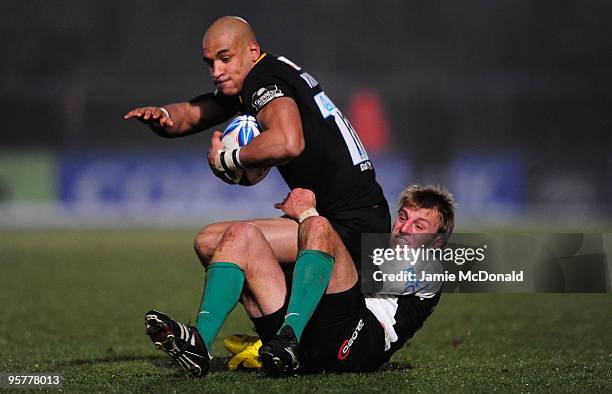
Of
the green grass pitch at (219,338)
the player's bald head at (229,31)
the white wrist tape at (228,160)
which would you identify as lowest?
the green grass pitch at (219,338)

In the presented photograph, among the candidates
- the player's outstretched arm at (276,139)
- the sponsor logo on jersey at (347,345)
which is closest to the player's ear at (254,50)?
the player's outstretched arm at (276,139)

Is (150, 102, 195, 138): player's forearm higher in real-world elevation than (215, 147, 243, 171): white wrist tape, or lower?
higher

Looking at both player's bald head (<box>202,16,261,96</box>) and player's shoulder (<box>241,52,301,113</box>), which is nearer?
player's shoulder (<box>241,52,301,113</box>)

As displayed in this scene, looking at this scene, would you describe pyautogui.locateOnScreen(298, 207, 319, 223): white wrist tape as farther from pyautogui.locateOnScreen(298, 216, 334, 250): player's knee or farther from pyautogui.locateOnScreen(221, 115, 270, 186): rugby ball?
pyautogui.locateOnScreen(221, 115, 270, 186): rugby ball

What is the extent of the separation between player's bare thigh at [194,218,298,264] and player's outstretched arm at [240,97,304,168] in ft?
1.04

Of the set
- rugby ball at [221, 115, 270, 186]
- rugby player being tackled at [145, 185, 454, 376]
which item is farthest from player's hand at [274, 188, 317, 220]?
rugby ball at [221, 115, 270, 186]

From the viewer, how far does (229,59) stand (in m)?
5.48

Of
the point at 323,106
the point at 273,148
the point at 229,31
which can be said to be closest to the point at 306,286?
the point at 273,148

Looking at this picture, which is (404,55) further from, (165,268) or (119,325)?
(119,325)

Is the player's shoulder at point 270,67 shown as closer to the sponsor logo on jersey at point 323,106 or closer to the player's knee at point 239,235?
the sponsor logo on jersey at point 323,106

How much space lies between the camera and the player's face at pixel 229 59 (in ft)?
17.9

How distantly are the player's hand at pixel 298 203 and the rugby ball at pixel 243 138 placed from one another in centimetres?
26

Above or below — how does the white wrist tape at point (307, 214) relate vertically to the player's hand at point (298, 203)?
below

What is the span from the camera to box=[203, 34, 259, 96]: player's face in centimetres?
545
